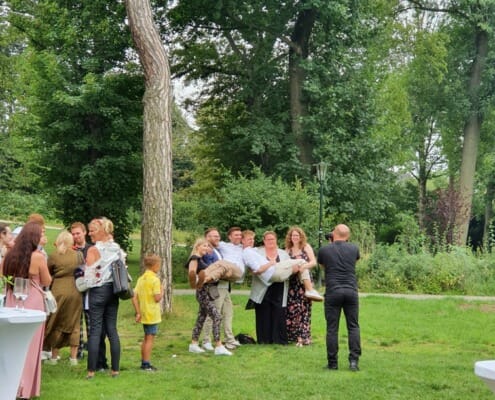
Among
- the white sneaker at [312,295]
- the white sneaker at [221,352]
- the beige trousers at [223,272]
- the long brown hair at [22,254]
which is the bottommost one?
the white sneaker at [221,352]

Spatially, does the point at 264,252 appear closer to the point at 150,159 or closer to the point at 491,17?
the point at 150,159

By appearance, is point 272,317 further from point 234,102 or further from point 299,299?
point 234,102

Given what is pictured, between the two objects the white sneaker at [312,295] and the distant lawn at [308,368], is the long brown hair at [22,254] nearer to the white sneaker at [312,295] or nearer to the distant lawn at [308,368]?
the distant lawn at [308,368]

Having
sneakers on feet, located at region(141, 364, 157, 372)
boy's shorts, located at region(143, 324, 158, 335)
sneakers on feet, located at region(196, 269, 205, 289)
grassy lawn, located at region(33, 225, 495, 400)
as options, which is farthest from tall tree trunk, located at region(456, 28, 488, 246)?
boy's shorts, located at region(143, 324, 158, 335)

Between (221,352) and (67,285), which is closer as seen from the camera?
(67,285)

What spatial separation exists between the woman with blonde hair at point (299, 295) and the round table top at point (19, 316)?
4.95 meters

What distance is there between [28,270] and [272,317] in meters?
4.43

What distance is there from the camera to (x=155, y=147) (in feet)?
41.7

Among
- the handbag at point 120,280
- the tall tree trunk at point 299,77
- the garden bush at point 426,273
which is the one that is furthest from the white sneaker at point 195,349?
the tall tree trunk at point 299,77

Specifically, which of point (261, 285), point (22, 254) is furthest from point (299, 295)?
point (22, 254)

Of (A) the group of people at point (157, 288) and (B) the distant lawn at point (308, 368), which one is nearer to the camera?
(A) the group of people at point (157, 288)

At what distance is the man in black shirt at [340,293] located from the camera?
7883 mm

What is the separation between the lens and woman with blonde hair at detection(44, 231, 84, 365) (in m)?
8.03

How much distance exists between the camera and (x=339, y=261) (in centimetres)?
792
